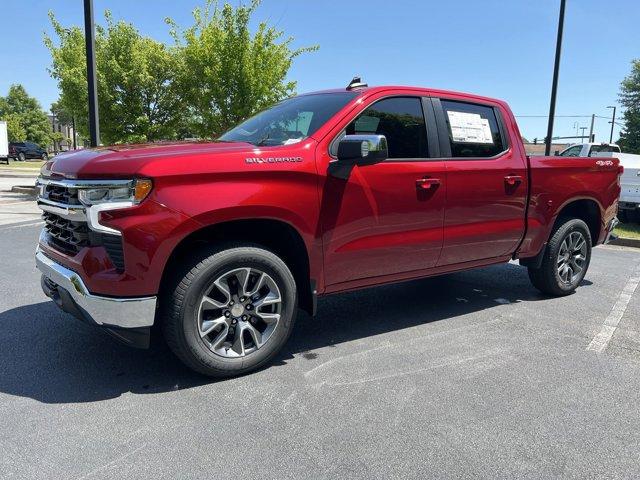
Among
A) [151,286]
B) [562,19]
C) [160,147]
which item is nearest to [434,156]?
[160,147]

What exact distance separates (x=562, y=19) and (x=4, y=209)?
1413cm

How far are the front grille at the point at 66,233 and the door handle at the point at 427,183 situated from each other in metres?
2.37

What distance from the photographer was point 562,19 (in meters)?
12.7

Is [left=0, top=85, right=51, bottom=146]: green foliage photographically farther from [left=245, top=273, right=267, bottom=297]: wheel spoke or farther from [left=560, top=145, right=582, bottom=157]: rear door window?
[left=245, top=273, right=267, bottom=297]: wheel spoke

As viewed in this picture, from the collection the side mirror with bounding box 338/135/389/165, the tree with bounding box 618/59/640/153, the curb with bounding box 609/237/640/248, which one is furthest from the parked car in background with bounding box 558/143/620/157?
the tree with bounding box 618/59/640/153

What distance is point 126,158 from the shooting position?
303 centimetres

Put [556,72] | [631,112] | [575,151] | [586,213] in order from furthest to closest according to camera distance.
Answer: [631,112] < [575,151] < [556,72] < [586,213]

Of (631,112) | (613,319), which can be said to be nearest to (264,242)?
(613,319)

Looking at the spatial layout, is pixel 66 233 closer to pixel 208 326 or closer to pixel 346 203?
pixel 208 326

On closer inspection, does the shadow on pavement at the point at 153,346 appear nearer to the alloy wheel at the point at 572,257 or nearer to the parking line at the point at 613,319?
the alloy wheel at the point at 572,257

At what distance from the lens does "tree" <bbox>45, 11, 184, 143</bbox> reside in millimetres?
13609

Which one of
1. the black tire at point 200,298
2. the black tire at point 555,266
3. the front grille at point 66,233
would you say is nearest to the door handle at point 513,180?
the black tire at point 555,266

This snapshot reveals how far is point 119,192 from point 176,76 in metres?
12.4

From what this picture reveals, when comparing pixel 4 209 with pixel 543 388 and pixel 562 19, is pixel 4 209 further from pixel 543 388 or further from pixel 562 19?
pixel 562 19
